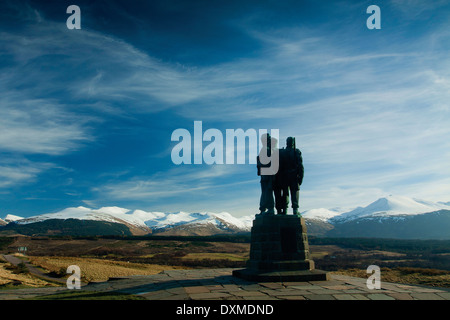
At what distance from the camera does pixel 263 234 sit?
37.7 feet

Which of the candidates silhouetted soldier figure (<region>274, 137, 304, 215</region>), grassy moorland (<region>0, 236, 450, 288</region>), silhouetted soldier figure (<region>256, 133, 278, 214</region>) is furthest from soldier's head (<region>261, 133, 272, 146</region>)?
grassy moorland (<region>0, 236, 450, 288</region>)

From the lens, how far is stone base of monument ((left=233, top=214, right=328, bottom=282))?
411 inches

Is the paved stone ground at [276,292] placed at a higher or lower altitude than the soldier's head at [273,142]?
lower

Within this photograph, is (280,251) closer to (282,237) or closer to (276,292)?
(282,237)

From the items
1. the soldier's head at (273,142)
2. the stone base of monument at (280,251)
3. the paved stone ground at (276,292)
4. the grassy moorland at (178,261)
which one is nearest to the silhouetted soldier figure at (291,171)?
the soldier's head at (273,142)

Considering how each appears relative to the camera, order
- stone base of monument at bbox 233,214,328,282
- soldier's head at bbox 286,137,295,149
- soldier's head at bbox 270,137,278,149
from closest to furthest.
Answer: stone base of monument at bbox 233,214,328,282, soldier's head at bbox 270,137,278,149, soldier's head at bbox 286,137,295,149

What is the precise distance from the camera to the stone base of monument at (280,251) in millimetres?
10430

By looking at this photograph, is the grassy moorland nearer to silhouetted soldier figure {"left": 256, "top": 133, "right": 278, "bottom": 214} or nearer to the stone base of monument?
the stone base of monument

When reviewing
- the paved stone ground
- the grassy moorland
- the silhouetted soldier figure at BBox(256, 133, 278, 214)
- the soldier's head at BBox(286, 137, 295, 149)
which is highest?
the soldier's head at BBox(286, 137, 295, 149)

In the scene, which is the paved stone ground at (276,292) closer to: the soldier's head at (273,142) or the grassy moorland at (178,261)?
the soldier's head at (273,142)

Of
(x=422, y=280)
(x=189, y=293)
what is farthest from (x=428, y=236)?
(x=189, y=293)

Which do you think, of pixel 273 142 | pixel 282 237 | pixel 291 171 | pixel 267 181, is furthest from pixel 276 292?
pixel 273 142
